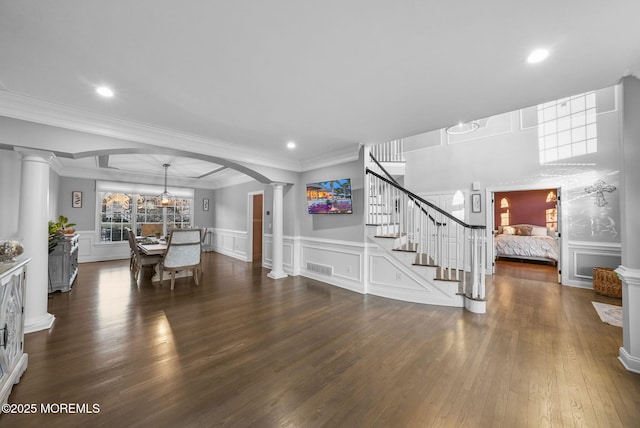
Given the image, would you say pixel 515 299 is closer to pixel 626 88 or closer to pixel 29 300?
pixel 626 88

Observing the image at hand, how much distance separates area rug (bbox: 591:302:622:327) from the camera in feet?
9.64

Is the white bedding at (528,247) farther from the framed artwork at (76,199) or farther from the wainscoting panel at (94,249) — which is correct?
the framed artwork at (76,199)

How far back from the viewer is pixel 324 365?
206cm

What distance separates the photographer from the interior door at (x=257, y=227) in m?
7.08

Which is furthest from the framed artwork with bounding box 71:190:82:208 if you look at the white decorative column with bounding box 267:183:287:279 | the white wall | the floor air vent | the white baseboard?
the white baseboard

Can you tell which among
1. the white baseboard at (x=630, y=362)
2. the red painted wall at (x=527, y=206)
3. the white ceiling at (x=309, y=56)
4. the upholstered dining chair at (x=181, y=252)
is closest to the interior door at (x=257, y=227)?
the upholstered dining chair at (x=181, y=252)

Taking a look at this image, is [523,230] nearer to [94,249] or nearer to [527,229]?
[527,229]

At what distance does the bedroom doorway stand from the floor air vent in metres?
3.80

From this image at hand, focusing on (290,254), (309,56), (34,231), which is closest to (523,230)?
(290,254)

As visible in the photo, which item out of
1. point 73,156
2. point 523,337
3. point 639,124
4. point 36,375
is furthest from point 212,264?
point 639,124

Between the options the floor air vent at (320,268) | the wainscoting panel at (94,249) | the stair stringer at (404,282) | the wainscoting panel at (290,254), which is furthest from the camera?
the wainscoting panel at (94,249)

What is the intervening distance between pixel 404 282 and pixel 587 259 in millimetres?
3777

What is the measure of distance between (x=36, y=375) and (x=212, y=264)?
15.1 ft

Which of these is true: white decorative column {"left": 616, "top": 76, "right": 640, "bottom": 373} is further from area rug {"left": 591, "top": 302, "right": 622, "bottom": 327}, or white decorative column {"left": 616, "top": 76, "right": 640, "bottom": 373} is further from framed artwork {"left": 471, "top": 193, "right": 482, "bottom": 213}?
framed artwork {"left": 471, "top": 193, "right": 482, "bottom": 213}
